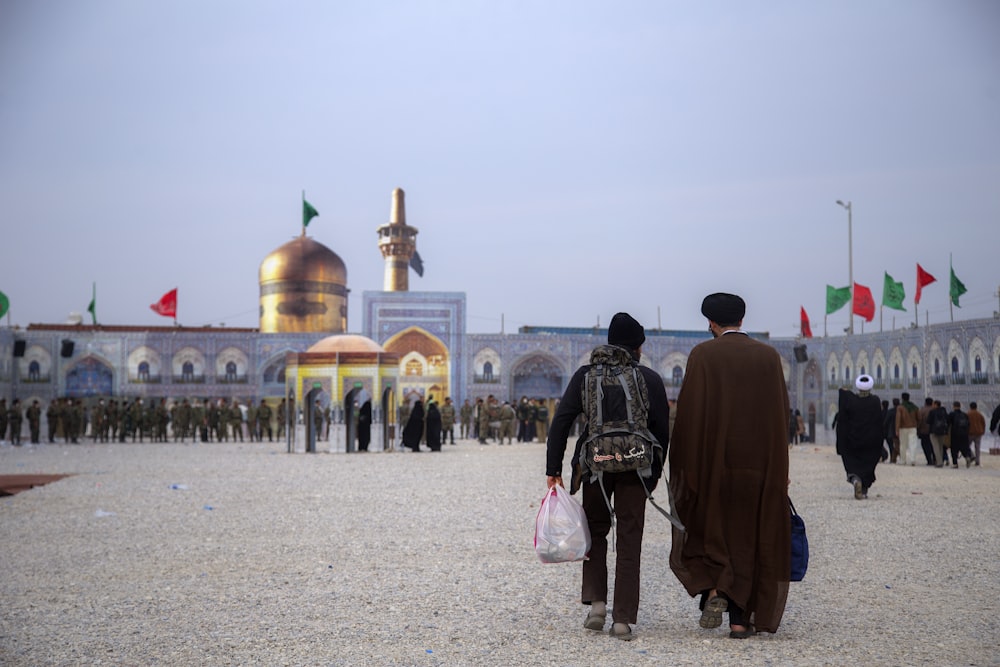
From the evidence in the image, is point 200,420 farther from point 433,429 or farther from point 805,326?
point 805,326

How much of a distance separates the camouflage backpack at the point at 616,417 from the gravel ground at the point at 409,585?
2.32 ft

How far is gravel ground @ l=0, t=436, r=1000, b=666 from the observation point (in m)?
3.72

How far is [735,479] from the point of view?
3.94 metres

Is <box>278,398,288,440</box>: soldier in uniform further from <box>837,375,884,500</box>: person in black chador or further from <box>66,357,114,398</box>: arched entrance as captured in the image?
<box>837,375,884,500</box>: person in black chador

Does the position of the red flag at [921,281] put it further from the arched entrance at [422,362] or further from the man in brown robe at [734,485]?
the man in brown robe at [734,485]

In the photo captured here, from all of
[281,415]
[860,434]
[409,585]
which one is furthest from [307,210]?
[409,585]

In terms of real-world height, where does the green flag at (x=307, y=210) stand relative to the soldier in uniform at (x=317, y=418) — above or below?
above

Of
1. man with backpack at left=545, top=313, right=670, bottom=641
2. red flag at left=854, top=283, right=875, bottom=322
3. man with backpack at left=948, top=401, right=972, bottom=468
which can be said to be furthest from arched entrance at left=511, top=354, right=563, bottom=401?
man with backpack at left=545, top=313, right=670, bottom=641

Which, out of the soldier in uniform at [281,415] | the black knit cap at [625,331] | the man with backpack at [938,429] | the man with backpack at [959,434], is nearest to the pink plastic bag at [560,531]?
the black knit cap at [625,331]

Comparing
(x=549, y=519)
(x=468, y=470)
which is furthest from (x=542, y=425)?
(x=549, y=519)

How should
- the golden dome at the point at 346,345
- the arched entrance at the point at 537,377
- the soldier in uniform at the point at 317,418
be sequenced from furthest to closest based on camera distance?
the arched entrance at the point at 537,377 < the soldier in uniform at the point at 317,418 < the golden dome at the point at 346,345

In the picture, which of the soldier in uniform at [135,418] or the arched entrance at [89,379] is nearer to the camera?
the soldier in uniform at [135,418]

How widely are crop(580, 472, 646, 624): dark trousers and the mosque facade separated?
30461mm

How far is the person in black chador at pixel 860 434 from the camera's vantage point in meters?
9.63
